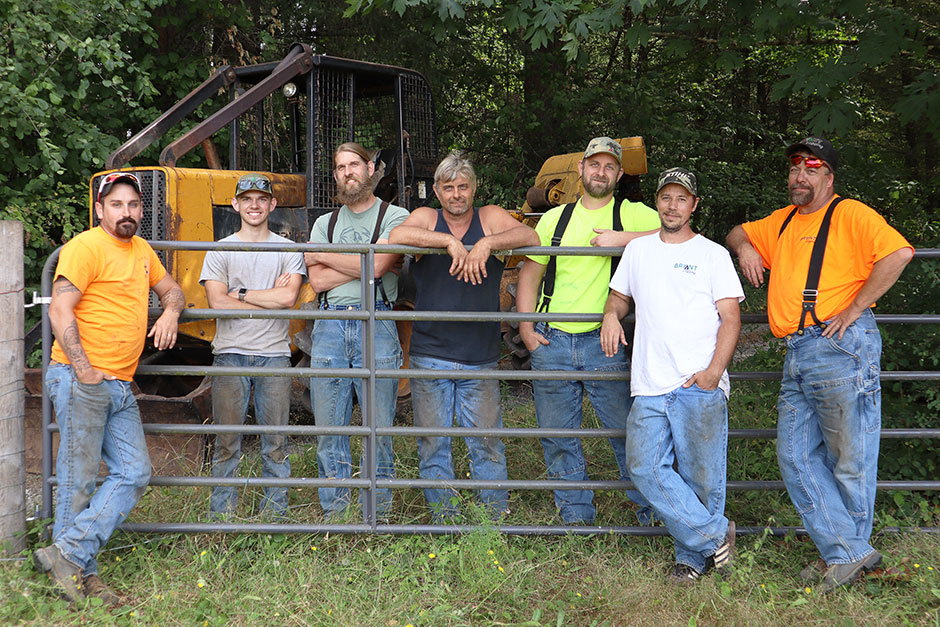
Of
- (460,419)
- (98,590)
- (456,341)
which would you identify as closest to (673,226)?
(456,341)

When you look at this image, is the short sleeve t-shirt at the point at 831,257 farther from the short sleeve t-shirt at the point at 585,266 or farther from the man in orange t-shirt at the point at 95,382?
the man in orange t-shirt at the point at 95,382

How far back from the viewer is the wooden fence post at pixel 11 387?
402 cm

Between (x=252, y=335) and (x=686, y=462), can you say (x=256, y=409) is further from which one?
(x=686, y=462)

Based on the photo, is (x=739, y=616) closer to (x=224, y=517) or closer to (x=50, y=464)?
(x=224, y=517)

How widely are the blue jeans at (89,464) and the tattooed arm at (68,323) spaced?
11cm

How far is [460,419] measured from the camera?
4.52 metres

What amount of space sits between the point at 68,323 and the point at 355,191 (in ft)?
5.49

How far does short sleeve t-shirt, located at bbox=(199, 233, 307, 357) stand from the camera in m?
4.58

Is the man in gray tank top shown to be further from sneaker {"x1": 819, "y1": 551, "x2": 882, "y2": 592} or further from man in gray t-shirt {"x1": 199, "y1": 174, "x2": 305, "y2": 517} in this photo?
sneaker {"x1": 819, "y1": 551, "x2": 882, "y2": 592}

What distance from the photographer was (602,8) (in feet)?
16.7

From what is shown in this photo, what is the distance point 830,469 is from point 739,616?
868 millimetres

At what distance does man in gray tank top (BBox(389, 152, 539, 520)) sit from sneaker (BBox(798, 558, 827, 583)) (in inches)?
57.9

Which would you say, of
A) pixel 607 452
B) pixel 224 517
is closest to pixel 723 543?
pixel 607 452

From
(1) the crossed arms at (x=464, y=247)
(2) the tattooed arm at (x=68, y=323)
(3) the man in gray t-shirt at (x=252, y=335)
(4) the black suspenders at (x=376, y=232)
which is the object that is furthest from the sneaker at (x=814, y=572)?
(2) the tattooed arm at (x=68, y=323)
